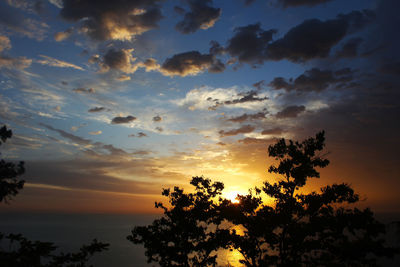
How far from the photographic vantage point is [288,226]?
51.6 ft

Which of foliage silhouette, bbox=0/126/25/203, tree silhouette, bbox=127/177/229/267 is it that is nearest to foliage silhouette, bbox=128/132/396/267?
tree silhouette, bbox=127/177/229/267

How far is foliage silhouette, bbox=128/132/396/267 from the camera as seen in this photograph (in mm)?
14156

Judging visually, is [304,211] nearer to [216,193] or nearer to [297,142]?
[297,142]

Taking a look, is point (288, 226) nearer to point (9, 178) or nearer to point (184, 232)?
point (184, 232)

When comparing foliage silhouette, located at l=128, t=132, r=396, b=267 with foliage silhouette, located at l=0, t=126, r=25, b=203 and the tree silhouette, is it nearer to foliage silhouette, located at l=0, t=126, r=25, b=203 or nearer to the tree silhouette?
the tree silhouette

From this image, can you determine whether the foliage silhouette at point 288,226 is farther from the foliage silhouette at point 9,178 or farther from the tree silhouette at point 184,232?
the foliage silhouette at point 9,178

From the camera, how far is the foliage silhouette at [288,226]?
14.2m

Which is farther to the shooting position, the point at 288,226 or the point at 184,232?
the point at 184,232

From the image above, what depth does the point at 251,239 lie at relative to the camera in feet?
57.6

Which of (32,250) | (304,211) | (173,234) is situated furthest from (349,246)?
(32,250)

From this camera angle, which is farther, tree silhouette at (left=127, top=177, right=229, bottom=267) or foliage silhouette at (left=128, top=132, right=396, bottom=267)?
tree silhouette at (left=127, top=177, right=229, bottom=267)

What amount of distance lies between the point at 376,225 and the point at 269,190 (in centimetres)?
671

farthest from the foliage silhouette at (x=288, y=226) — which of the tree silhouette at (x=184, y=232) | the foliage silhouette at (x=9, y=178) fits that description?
the foliage silhouette at (x=9, y=178)

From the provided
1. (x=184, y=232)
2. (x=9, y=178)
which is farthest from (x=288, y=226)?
(x=9, y=178)
